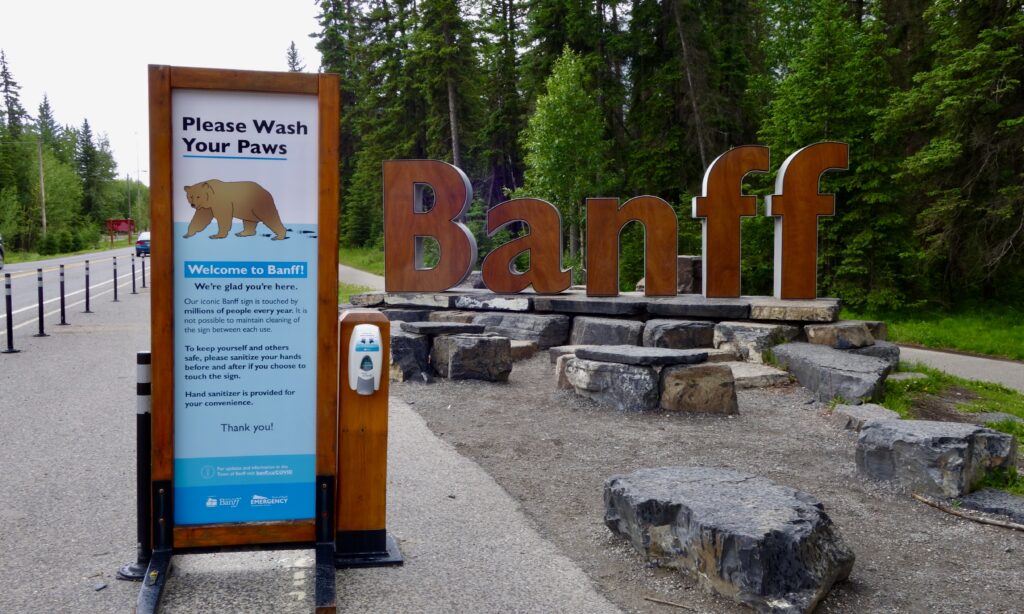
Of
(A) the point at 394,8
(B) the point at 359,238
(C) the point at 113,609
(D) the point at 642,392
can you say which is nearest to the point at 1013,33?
(D) the point at 642,392

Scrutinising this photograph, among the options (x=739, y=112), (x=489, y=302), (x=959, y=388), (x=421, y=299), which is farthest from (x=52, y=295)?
(x=739, y=112)

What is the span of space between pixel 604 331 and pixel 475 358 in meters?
2.84

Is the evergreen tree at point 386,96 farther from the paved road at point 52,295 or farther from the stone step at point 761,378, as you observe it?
the stone step at point 761,378

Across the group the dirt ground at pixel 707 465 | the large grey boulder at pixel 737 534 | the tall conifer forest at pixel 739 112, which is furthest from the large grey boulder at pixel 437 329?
the tall conifer forest at pixel 739 112

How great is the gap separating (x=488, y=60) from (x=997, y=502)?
3963 centimetres

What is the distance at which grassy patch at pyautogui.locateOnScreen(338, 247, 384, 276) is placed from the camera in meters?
38.9

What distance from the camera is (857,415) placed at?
7.81 metres

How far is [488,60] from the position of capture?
42.0 meters

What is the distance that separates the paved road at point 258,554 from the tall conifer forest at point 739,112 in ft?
50.7

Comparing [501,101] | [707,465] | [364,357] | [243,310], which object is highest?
[501,101]

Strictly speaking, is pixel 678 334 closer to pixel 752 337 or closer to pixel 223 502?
pixel 752 337

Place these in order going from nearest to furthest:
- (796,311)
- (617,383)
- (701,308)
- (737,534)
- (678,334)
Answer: (737,534) < (617,383) < (796,311) < (678,334) < (701,308)

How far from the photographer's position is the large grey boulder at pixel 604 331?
12.0 meters

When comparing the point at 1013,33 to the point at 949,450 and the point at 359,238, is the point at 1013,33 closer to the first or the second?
the point at 949,450
